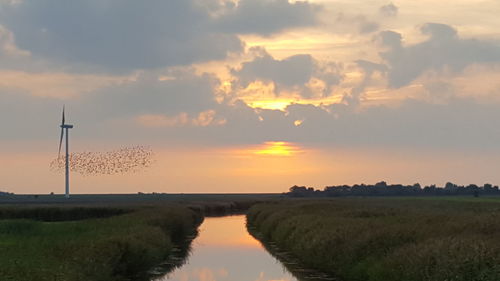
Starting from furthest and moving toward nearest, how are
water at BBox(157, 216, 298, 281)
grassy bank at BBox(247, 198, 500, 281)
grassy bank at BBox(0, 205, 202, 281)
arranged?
water at BBox(157, 216, 298, 281) → grassy bank at BBox(0, 205, 202, 281) → grassy bank at BBox(247, 198, 500, 281)

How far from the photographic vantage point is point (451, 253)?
21391 millimetres

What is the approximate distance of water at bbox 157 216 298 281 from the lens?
→ 36444mm

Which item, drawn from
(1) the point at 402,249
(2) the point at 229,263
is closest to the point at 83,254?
(1) the point at 402,249

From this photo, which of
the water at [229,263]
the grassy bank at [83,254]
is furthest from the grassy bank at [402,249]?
the grassy bank at [83,254]

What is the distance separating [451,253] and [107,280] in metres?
12.7

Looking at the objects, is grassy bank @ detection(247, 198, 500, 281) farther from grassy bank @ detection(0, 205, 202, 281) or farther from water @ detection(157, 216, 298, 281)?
grassy bank @ detection(0, 205, 202, 281)

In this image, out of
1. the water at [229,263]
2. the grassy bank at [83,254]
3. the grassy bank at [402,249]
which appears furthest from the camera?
the water at [229,263]

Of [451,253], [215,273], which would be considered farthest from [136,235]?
[451,253]

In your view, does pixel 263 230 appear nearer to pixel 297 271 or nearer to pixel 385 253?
pixel 297 271

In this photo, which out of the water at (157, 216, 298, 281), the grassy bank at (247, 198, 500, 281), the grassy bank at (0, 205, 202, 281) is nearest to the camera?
the grassy bank at (247, 198, 500, 281)

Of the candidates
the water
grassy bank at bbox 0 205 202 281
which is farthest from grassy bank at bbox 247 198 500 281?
grassy bank at bbox 0 205 202 281

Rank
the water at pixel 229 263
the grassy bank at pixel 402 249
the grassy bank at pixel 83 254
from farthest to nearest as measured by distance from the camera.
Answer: the water at pixel 229 263, the grassy bank at pixel 83 254, the grassy bank at pixel 402 249

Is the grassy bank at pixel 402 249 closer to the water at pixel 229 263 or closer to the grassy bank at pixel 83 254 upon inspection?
the water at pixel 229 263

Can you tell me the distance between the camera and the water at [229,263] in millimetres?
36444
